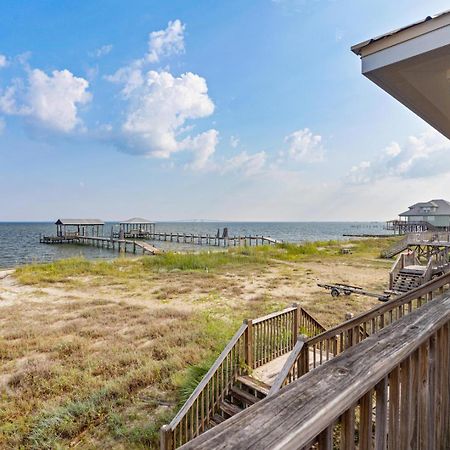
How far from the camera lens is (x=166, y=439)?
3449 mm

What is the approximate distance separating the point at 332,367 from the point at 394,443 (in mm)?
520

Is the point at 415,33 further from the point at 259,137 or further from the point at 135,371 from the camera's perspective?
the point at 259,137

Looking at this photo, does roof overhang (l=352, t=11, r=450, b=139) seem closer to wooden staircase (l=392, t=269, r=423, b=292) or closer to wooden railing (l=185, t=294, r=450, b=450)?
wooden railing (l=185, t=294, r=450, b=450)

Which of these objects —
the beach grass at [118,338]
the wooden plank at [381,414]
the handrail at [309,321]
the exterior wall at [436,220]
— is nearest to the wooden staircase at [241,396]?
the beach grass at [118,338]

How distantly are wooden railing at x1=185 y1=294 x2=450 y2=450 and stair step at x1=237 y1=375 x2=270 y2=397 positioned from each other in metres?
3.26

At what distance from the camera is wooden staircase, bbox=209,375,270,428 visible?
436 cm

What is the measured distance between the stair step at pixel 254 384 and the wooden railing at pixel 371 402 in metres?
3.26

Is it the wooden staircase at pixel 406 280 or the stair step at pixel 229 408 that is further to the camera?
the wooden staircase at pixel 406 280

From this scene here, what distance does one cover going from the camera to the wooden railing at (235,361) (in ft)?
12.5

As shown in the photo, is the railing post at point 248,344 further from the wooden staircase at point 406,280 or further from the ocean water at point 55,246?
the ocean water at point 55,246

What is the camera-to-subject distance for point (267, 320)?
17.4 ft

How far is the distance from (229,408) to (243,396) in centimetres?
26

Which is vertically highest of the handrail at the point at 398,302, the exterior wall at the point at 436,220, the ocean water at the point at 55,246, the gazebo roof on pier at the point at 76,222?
the exterior wall at the point at 436,220

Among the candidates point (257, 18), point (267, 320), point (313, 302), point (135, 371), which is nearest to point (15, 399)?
point (135, 371)
